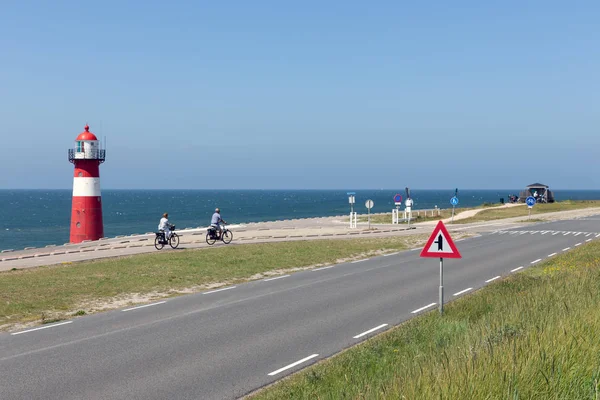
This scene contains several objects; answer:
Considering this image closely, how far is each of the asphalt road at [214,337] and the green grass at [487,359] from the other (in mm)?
1105

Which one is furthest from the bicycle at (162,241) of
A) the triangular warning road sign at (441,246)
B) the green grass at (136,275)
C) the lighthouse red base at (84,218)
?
the triangular warning road sign at (441,246)

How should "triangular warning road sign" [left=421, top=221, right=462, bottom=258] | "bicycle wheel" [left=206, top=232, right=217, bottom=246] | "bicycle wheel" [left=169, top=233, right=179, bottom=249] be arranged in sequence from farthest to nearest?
"bicycle wheel" [left=206, top=232, right=217, bottom=246] < "bicycle wheel" [left=169, top=233, right=179, bottom=249] < "triangular warning road sign" [left=421, top=221, right=462, bottom=258]

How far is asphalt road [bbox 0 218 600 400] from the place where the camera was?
8586mm

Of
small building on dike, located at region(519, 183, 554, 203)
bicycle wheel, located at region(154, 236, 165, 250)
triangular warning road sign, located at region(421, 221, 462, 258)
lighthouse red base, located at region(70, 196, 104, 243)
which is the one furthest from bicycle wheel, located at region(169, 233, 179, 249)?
small building on dike, located at region(519, 183, 554, 203)

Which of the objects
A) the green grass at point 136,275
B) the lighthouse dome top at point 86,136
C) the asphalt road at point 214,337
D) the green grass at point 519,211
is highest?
the lighthouse dome top at point 86,136

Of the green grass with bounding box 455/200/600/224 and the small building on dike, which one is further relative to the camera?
the small building on dike

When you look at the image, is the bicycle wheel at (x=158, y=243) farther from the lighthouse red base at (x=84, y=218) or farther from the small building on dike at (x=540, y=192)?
the small building on dike at (x=540, y=192)

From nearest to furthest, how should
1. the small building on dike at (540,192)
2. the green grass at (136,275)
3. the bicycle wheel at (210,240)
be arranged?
the green grass at (136,275)
the bicycle wheel at (210,240)
the small building on dike at (540,192)

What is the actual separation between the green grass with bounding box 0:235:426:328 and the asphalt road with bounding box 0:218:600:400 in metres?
1.45

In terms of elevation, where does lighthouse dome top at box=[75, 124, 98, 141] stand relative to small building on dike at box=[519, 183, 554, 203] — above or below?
above

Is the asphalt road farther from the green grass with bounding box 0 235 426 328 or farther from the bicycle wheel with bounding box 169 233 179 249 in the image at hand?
the bicycle wheel with bounding box 169 233 179 249

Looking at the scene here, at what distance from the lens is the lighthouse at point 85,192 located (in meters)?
40.4

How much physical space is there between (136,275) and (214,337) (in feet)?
29.5

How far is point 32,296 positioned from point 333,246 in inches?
693
